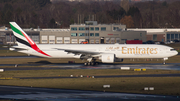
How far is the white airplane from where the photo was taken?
5425 cm

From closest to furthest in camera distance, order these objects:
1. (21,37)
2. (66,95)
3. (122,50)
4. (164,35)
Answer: (66,95)
(122,50)
(21,37)
(164,35)

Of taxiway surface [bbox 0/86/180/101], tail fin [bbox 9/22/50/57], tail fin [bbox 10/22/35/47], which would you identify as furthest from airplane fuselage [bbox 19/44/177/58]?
taxiway surface [bbox 0/86/180/101]

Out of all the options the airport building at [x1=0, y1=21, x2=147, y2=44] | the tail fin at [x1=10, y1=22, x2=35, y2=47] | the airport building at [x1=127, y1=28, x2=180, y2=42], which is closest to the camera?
the tail fin at [x1=10, y1=22, x2=35, y2=47]

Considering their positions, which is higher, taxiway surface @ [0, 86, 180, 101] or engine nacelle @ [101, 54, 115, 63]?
engine nacelle @ [101, 54, 115, 63]

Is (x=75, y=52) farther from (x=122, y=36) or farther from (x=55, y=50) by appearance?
(x=122, y=36)

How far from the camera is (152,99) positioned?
25562 millimetres

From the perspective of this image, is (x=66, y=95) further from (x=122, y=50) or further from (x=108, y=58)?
(x=122, y=50)

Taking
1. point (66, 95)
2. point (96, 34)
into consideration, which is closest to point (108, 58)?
point (66, 95)

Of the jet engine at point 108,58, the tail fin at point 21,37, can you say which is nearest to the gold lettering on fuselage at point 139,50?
the jet engine at point 108,58

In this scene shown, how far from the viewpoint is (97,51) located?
5591 centimetres

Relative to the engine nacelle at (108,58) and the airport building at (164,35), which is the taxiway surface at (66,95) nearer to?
the engine nacelle at (108,58)

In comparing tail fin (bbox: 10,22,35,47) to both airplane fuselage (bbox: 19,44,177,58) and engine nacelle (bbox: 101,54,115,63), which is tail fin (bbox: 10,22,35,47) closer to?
airplane fuselage (bbox: 19,44,177,58)

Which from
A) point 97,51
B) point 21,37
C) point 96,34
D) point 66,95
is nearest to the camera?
point 66,95

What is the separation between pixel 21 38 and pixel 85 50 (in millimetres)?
13917
